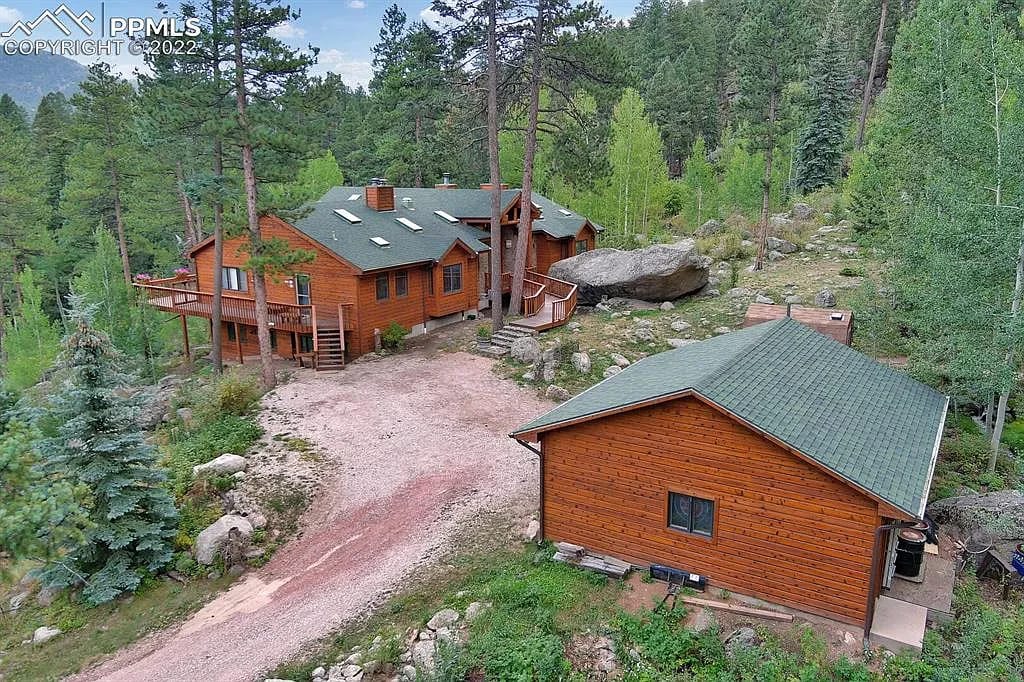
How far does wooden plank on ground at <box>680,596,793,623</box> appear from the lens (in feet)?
32.0

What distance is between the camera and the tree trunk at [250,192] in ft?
59.5

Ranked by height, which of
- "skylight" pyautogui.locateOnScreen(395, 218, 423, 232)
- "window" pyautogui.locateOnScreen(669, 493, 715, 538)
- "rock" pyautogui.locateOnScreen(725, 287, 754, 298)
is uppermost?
"skylight" pyautogui.locateOnScreen(395, 218, 423, 232)

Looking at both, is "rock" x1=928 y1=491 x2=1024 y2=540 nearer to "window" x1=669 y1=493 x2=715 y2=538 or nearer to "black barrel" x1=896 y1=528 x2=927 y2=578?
"black barrel" x1=896 y1=528 x2=927 y2=578

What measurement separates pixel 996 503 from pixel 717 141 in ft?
160

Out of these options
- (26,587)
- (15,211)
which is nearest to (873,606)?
(26,587)

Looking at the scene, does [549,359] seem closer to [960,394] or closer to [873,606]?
[960,394]

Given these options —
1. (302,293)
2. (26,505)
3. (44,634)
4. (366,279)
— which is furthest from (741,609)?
(302,293)

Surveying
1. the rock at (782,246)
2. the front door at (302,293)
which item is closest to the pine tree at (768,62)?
the rock at (782,246)

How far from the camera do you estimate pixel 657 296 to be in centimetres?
2577

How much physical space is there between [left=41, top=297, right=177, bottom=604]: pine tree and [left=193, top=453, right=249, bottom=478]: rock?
1907 millimetres

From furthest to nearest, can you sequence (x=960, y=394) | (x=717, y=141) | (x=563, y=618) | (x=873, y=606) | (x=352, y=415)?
(x=717, y=141)
(x=352, y=415)
(x=960, y=394)
(x=563, y=618)
(x=873, y=606)

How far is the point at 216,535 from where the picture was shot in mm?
12773

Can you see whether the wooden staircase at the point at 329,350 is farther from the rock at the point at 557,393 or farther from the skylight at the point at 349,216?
the rock at the point at 557,393

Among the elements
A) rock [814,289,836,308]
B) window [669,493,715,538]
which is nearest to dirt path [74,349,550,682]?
window [669,493,715,538]
